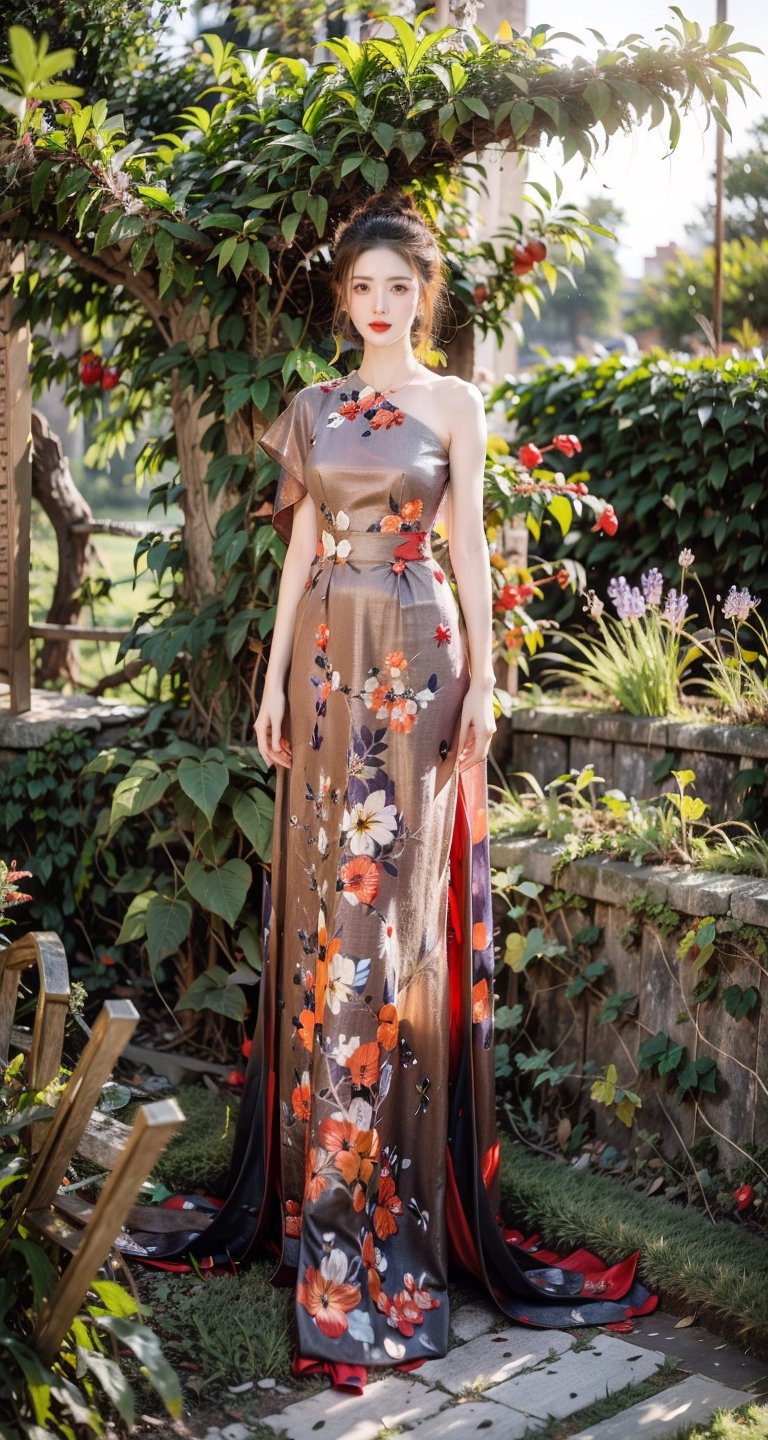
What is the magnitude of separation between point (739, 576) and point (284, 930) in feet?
6.33

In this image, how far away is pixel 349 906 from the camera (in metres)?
2.41

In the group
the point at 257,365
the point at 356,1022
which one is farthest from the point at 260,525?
the point at 356,1022

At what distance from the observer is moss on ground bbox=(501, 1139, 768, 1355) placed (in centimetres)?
238

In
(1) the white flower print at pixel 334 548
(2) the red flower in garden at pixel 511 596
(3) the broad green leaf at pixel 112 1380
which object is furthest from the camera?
(2) the red flower in garden at pixel 511 596

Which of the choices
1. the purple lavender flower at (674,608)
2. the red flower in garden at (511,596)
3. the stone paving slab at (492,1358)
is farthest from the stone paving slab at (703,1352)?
the red flower in garden at (511,596)

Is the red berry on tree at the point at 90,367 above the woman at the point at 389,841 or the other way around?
above

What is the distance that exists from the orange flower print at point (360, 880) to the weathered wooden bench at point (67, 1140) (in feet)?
1.74

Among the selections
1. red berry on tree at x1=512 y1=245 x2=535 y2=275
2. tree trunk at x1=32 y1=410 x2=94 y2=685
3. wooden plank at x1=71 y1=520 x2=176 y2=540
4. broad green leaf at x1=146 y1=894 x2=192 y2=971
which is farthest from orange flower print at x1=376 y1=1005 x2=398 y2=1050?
tree trunk at x1=32 y1=410 x2=94 y2=685

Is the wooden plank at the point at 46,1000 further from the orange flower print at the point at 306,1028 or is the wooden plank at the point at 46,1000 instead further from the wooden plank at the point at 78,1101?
the orange flower print at the point at 306,1028

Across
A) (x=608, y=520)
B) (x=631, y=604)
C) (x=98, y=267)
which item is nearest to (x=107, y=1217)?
(x=631, y=604)

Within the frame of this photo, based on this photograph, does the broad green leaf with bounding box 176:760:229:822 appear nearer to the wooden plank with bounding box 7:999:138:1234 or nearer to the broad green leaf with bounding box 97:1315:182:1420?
the wooden plank with bounding box 7:999:138:1234

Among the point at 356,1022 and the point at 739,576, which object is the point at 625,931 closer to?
the point at 356,1022

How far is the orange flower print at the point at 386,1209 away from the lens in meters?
2.44

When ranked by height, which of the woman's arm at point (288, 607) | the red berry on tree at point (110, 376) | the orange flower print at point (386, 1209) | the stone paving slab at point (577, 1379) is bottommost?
the stone paving slab at point (577, 1379)
